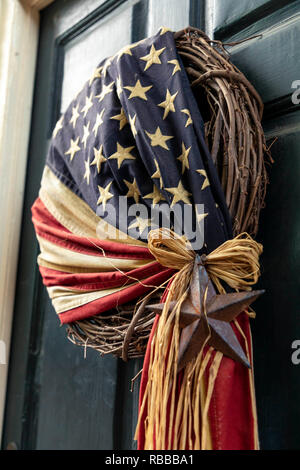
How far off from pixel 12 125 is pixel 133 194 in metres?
0.65

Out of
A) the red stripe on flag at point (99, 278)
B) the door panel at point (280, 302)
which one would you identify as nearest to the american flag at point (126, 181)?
the red stripe on flag at point (99, 278)

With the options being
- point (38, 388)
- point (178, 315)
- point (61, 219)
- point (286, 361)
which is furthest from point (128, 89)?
point (38, 388)

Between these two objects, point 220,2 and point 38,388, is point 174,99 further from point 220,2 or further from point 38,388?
point 38,388

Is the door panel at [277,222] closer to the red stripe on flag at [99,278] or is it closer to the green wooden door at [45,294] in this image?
the green wooden door at [45,294]

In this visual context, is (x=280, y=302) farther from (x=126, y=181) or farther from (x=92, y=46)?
(x=92, y=46)

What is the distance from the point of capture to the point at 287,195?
2.35 ft

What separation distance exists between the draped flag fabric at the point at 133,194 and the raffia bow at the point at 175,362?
0.8 inches

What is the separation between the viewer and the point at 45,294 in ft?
3.62

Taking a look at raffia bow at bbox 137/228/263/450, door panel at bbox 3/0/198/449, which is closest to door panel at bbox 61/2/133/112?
door panel at bbox 3/0/198/449

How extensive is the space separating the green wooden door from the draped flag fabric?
0.13 metres

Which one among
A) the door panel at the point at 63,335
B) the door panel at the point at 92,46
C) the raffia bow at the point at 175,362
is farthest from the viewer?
the door panel at the point at 92,46

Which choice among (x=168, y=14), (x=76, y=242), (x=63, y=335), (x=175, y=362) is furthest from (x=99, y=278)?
(x=168, y=14)

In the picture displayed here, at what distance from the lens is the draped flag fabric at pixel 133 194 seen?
616mm

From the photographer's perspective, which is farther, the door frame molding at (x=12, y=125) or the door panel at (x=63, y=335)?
the door frame molding at (x=12, y=125)
